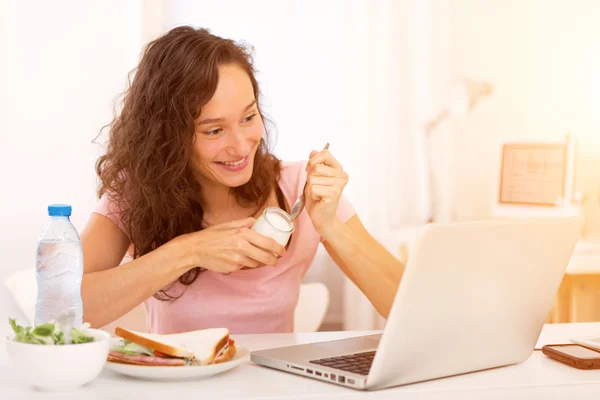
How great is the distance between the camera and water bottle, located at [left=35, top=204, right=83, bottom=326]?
1210 mm

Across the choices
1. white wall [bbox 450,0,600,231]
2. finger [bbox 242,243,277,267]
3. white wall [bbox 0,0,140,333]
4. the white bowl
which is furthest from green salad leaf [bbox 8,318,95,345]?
white wall [bbox 450,0,600,231]

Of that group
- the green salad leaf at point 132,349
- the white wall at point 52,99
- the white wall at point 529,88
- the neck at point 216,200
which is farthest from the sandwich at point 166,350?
the white wall at point 529,88

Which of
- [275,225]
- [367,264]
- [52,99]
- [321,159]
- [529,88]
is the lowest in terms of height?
[367,264]

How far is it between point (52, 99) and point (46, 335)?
7.13ft

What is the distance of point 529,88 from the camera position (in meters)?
3.54

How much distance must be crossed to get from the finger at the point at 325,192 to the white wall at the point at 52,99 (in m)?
1.66

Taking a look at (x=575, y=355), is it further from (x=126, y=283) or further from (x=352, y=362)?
(x=126, y=283)

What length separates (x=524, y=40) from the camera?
3.52 metres

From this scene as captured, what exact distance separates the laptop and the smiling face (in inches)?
21.0

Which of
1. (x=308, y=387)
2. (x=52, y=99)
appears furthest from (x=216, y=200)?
(x=52, y=99)

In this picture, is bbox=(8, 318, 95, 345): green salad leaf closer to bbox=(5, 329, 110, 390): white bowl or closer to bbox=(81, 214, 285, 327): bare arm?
bbox=(5, 329, 110, 390): white bowl

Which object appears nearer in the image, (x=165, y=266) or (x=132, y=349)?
(x=132, y=349)

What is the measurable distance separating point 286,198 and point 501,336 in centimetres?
84

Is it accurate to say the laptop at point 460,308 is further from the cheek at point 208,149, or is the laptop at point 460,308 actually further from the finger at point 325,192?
the cheek at point 208,149
